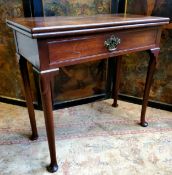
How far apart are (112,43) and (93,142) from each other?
A: 0.66 meters

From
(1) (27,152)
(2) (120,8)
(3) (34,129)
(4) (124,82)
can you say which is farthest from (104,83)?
(1) (27,152)

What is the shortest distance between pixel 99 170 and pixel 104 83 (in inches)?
31.0

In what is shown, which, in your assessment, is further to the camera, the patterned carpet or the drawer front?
the patterned carpet

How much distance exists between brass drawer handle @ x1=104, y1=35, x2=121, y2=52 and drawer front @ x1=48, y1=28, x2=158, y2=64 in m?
0.01

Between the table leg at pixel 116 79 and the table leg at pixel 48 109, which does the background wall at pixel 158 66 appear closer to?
the table leg at pixel 116 79

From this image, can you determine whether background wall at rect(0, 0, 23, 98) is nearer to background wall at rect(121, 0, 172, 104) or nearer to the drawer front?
the drawer front

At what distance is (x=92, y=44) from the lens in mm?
933

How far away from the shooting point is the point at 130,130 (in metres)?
1.43

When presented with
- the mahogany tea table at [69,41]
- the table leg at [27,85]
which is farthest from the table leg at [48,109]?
the table leg at [27,85]

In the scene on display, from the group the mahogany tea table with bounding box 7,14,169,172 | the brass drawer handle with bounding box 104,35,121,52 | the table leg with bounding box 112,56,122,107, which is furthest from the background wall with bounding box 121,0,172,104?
the brass drawer handle with bounding box 104,35,121,52

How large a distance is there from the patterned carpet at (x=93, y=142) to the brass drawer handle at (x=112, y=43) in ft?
2.07

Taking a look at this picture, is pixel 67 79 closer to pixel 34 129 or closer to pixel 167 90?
pixel 34 129

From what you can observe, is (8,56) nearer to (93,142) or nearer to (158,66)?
(93,142)

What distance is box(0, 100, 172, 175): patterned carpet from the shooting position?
113cm
